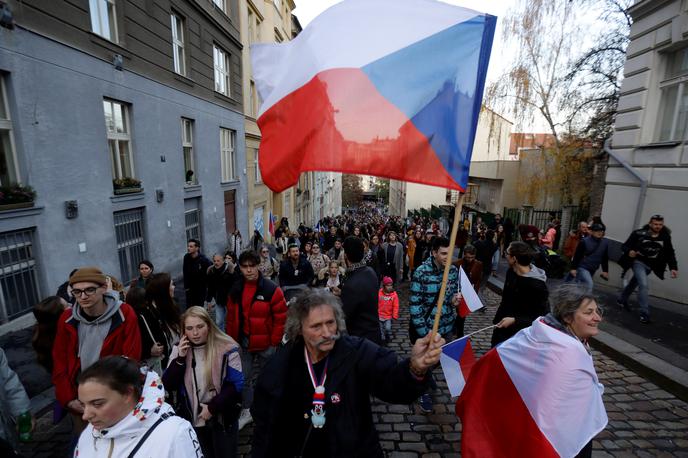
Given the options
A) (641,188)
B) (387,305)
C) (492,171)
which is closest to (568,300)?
(387,305)

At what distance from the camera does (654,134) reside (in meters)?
8.16

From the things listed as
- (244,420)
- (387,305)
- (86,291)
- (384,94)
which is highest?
(384,94)

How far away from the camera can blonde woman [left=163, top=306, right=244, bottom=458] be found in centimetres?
250

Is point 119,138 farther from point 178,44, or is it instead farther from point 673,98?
point 673,98

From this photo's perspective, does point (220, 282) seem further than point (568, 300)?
Yes

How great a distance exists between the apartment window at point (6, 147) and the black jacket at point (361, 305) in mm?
6767

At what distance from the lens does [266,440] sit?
190 centimetres

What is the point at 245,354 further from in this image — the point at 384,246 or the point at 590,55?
the point at 590,55

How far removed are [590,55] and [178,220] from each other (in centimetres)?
1675

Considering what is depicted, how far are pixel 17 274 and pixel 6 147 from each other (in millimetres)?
2260

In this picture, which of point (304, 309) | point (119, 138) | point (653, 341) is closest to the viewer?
point (304, 309)

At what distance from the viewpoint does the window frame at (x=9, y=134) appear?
5.73 m

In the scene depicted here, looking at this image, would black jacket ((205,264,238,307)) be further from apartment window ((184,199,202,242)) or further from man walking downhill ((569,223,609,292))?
apartment window ((184,199,202,242))

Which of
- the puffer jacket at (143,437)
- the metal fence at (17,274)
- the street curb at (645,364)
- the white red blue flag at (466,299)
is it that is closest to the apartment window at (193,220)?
the metal fence at (17,274)
